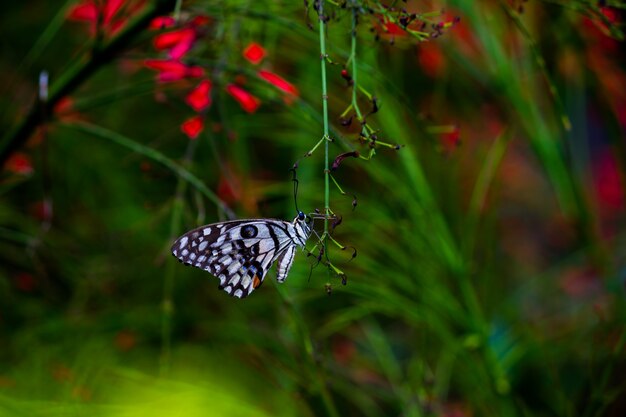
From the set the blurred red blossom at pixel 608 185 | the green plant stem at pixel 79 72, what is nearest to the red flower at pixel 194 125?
the green plant stem at pixel 79 72

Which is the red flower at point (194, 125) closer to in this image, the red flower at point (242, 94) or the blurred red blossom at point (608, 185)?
the red flower at point (242, 94)

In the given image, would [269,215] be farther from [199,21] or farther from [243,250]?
[199,21]

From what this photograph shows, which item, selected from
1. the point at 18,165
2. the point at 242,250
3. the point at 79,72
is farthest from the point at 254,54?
the point at 18,165

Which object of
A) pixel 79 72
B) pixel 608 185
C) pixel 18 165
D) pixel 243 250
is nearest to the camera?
pixel 243 250

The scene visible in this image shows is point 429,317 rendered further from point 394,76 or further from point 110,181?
point 110,181

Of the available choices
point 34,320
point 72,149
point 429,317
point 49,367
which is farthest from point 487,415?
point 72,149

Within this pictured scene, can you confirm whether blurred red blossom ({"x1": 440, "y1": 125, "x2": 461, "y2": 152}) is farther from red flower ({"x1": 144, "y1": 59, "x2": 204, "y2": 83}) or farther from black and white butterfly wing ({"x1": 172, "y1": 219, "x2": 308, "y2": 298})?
red flower ({"x1": 144, "y1": 59, "x2": 204, "y2": 83})
